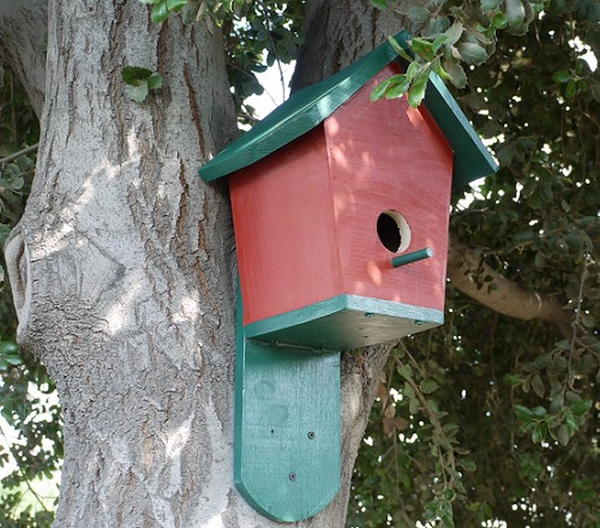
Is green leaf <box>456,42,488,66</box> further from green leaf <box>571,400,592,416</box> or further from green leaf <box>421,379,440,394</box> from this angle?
green leaf <box>421,379,440,394</box>

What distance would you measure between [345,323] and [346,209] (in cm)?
19

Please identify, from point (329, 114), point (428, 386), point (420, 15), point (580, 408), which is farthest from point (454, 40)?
point (428, 386)

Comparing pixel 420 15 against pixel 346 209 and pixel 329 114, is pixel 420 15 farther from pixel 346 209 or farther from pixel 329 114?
pixel 346 209

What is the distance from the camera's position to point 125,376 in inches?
72.4

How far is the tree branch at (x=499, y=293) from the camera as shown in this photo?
3.31m

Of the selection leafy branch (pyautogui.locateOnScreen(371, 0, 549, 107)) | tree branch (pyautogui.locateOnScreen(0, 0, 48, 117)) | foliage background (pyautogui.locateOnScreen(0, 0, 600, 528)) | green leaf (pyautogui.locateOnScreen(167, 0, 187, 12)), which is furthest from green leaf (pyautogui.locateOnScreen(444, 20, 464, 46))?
tree branch (pyautogui.locateOnScreen(0, 0, 48, 117))

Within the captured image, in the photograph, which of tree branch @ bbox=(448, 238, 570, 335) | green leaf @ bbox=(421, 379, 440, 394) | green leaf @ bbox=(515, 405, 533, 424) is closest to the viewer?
green leaf @ bbox=(515, 405, 533, 424)

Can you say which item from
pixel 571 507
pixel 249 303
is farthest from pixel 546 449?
pixel 249 303

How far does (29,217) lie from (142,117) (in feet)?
0.94

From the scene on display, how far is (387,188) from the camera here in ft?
6.24

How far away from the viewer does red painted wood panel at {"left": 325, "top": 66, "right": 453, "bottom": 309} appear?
1814mm

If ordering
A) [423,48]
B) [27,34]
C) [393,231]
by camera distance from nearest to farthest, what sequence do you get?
[423,48]
[393,231]
[27,34]

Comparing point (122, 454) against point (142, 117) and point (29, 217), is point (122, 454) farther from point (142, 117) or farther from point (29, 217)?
point (142, 117)

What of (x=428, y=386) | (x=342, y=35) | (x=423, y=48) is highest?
(x=342, y=35)
